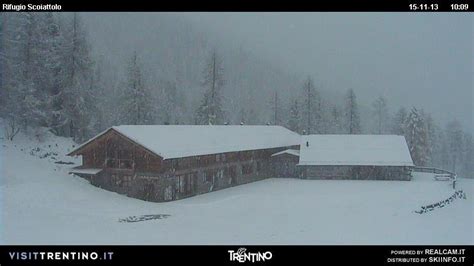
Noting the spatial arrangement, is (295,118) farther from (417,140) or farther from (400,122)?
(417,140)

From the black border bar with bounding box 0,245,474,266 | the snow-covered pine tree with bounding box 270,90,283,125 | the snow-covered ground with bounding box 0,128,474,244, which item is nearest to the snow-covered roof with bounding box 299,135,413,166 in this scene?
the snow-covered ground with bounding box 0,128,474,244

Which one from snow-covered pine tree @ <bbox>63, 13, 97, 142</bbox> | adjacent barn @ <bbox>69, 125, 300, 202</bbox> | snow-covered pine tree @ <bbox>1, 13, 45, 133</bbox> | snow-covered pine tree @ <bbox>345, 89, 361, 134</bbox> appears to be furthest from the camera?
snow-covered pine tree @ <bbox>345, 89, 361, 134</bbox>

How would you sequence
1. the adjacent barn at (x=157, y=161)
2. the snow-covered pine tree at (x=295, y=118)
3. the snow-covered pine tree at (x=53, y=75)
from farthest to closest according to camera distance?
1. the snow-covered pine tree at (x=295, y=118)
2. the snow-covered pine tree at (x=53, y=75)
3. the adjacent barn at (x=157, y=161)

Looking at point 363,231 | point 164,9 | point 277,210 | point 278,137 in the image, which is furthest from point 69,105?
point 164,9

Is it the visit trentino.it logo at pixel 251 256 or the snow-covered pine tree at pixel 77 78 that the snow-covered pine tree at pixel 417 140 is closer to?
the snow-covered pine tree at pixel 77 78

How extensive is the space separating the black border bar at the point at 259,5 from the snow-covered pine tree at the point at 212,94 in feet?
154

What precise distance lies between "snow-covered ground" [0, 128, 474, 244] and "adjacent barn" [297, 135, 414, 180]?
137 inches

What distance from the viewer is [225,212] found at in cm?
2747

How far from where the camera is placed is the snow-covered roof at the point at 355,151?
150 ft

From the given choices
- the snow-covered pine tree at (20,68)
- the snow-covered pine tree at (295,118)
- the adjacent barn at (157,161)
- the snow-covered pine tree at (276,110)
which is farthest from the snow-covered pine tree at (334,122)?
the snow-covered pine tree at (20,68)

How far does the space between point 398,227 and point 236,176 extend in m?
21.0

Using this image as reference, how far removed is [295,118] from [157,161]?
3960 cm

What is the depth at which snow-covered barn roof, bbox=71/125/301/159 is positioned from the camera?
1313 inches

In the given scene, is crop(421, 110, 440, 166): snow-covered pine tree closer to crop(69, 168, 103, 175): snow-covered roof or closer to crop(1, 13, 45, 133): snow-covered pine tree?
crop(69, 168, 103, 175): snow-covered roof
